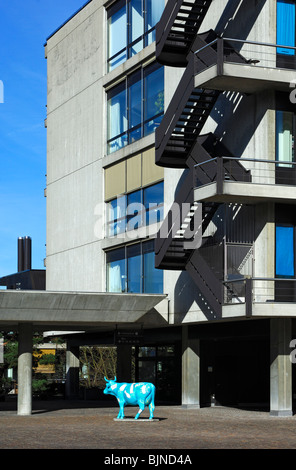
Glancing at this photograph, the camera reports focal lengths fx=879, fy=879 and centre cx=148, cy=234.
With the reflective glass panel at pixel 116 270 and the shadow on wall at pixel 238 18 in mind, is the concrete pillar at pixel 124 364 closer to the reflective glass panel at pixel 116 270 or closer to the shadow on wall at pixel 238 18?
the reflective glass panel at pixel 116 270

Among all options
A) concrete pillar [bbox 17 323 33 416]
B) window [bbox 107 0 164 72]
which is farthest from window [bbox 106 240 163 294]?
window [bbox 107 0 164 72]

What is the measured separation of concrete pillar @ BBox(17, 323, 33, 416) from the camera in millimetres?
34562

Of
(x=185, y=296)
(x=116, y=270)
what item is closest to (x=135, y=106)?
(x=116, y=270)

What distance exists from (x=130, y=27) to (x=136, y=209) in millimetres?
8820

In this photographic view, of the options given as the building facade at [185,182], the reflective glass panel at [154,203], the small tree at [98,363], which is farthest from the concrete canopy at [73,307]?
the small tree at [98,363]

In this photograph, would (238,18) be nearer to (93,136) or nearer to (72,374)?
(93,136)

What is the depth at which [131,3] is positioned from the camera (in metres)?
41.6

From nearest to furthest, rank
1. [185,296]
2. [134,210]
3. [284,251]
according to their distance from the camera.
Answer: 1. [284,251]
2. [185,296]
3. [134,210]

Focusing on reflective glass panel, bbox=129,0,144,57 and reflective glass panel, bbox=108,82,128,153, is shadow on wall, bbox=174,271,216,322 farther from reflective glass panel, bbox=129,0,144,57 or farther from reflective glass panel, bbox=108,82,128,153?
reflective glass panel, bbox=129,0,144,57

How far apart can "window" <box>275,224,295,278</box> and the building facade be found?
1.6 inches

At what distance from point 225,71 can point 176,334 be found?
46.6 feet

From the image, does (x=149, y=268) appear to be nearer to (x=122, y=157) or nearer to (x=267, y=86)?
(x=122, y=157)

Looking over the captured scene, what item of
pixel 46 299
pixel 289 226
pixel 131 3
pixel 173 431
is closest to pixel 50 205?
pixel 131 3

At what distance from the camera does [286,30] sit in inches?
1230
